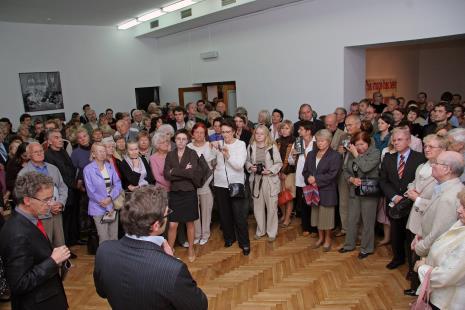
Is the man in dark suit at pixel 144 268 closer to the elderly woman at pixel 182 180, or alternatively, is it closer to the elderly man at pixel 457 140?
the elderly woman at pixel 182 180

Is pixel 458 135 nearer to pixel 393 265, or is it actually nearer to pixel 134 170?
pixel 393 265

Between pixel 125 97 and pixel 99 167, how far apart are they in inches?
357

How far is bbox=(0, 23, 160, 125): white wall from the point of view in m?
10.4

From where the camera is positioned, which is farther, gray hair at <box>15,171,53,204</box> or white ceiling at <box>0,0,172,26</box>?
white ceiling at <box>0,0,172,26</box>

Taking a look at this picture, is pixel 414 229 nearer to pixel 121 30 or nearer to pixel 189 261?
pixel 189 261

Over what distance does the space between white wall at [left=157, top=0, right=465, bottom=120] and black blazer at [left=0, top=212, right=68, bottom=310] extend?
6.74 metres

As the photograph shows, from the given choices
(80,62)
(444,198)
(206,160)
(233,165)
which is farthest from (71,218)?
(80,62)

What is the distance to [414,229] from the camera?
11.0 feet

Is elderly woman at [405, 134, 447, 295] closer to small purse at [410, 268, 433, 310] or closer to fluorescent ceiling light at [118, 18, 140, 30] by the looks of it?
small purse at [410, 268, 433, 310]

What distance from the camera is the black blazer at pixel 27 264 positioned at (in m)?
2.07

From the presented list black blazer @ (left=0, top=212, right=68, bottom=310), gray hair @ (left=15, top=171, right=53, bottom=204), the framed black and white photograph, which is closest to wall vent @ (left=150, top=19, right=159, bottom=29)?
the framed black and white photograph

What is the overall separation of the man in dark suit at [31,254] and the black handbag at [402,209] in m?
3.17

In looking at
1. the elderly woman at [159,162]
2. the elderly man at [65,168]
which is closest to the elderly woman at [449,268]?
the elderly woman at [159,162]

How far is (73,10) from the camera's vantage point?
9.28 metres
